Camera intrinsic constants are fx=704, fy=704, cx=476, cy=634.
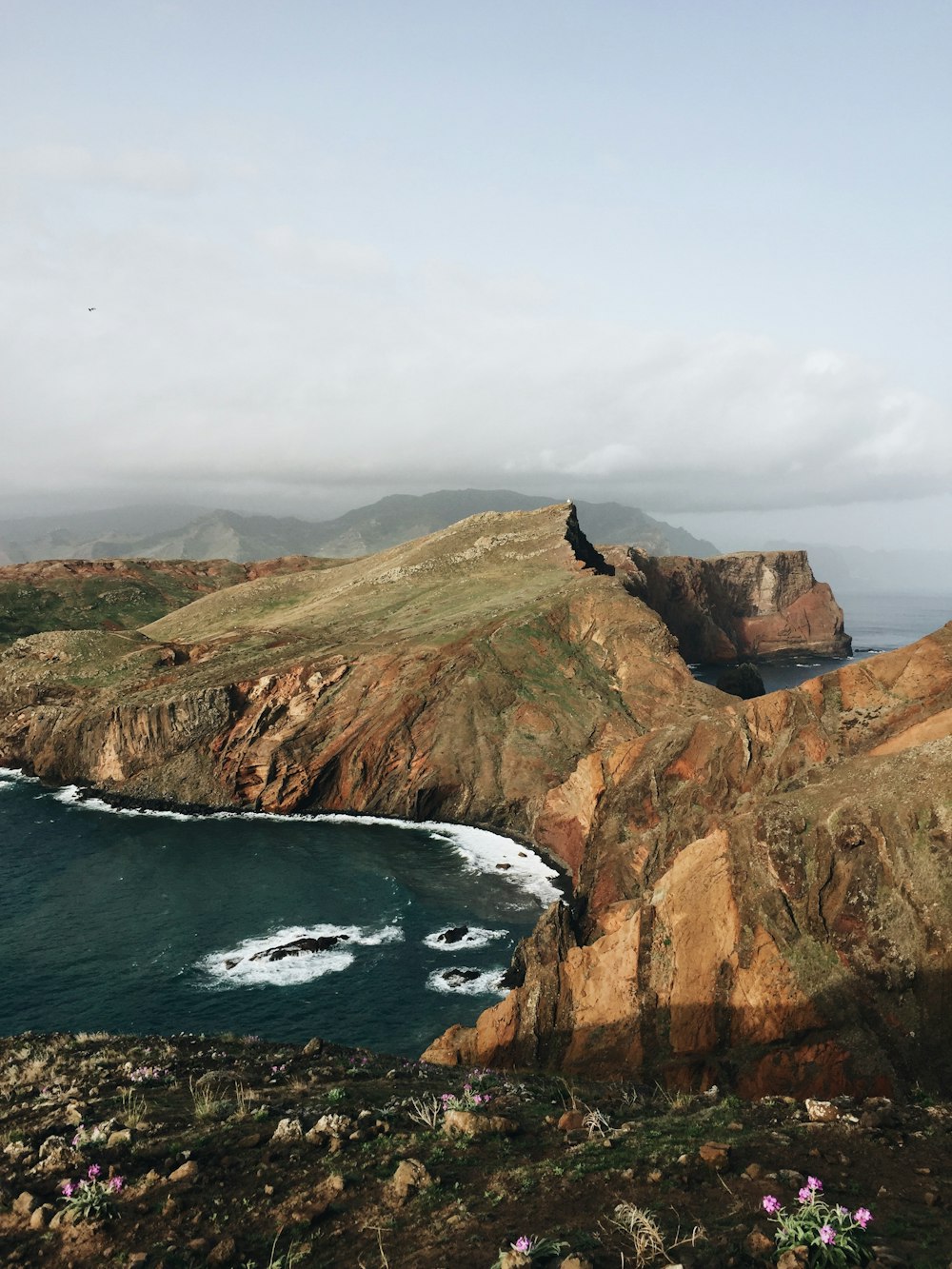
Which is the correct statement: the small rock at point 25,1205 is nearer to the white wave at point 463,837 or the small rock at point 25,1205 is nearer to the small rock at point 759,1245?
the small rock at point 759,1245

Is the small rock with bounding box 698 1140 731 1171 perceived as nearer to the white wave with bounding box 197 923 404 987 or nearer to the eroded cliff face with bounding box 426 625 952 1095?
the eroded cliff face with bounding box 426 625 952 1095

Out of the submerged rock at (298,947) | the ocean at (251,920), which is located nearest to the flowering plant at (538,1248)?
the ocean at (251,920)

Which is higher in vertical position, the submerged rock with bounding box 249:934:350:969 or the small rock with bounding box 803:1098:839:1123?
the small rock with bounding box 803:1098:839:1123

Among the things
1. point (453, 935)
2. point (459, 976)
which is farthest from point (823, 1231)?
point (453, 935)

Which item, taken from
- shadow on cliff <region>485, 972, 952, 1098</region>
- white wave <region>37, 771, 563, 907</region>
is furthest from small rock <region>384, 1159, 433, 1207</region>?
white wave <region>37, 771, 563, 907</region>

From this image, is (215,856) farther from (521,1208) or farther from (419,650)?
(521,1208)

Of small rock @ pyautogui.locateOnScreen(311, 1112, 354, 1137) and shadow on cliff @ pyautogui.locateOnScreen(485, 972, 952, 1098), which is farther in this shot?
shadow on cliff @ pyautogui.locateOnScreen(485, 972, 952, 1098)

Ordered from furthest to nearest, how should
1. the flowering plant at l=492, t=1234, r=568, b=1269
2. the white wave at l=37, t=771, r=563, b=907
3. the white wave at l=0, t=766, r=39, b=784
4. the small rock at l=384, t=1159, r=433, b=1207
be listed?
1. the white wave at l=0, t=766, r=39, b=784
2. the white wave at l=37, t=771, r=563, b=907
3. the small rock at l=384, t=1159, r=433, b=1207
4. the flowering plant at l=492, t=1234, r=568, b=1269
